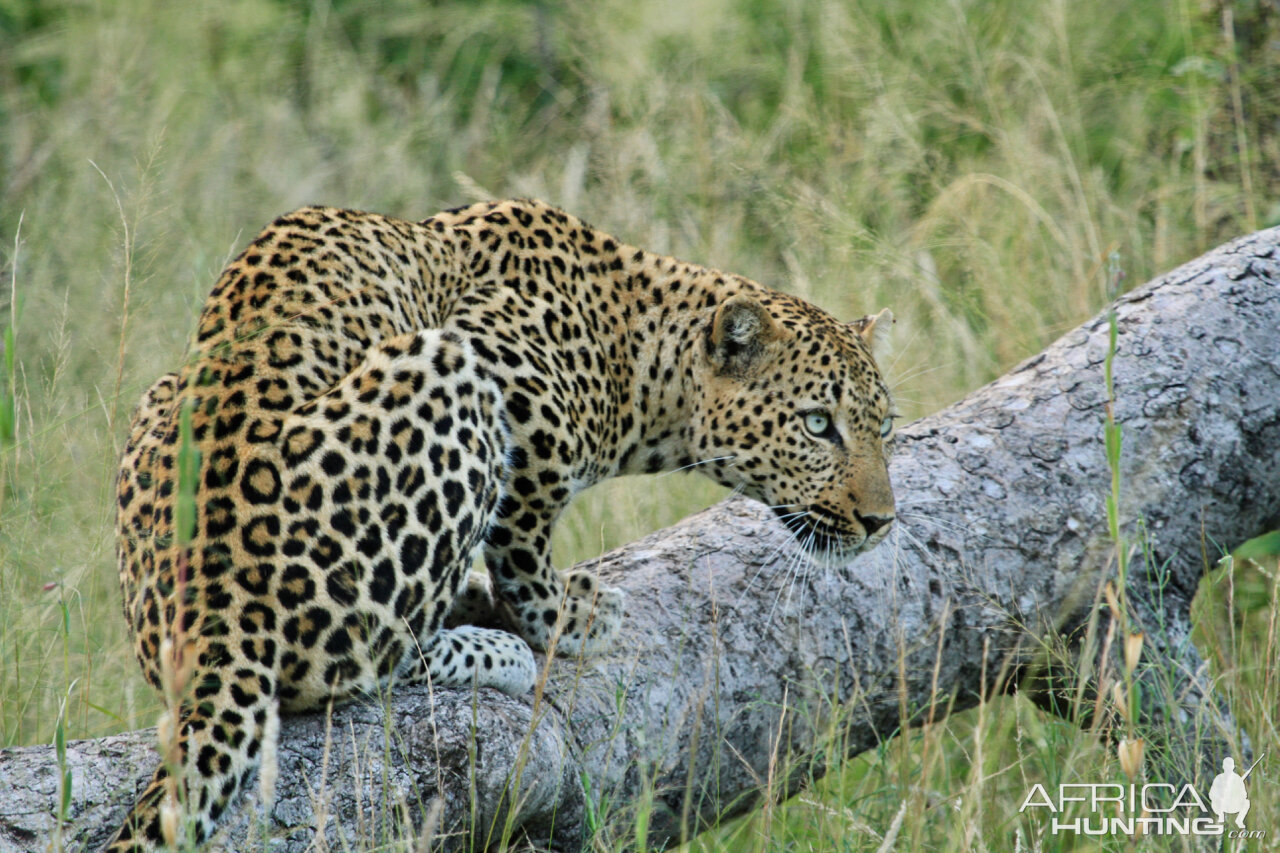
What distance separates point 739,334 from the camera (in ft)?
17.1

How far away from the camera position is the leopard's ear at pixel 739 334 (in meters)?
5.14

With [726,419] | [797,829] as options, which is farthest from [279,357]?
[797,829]

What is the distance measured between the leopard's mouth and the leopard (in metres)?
0.01

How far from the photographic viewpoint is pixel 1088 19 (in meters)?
10.2

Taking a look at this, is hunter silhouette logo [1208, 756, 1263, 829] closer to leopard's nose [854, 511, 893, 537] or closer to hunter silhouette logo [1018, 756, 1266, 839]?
hunter silhouette logo [1018, 756, 1266, 839]

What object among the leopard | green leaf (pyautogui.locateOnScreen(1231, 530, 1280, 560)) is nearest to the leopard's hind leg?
the leopard

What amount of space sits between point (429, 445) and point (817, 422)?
1.75 m

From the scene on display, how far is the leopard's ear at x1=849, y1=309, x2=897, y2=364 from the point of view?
5.89m

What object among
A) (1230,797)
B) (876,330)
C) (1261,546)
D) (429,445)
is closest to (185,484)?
(429,445)

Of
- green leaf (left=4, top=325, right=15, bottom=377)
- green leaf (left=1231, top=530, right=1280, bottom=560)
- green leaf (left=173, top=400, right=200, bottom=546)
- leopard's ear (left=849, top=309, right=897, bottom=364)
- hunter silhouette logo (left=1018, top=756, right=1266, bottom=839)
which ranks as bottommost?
hunter silhouette logo (left=1018, top=756, right=1266, bottom=839)

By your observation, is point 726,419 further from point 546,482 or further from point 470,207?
point 470,207

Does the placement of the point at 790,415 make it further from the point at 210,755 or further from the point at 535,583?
the point at 210,755

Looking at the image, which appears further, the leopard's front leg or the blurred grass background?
the blurred grass background

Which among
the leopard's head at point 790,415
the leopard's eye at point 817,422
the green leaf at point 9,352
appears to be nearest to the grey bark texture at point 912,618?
the leopard's head at point 790,415
